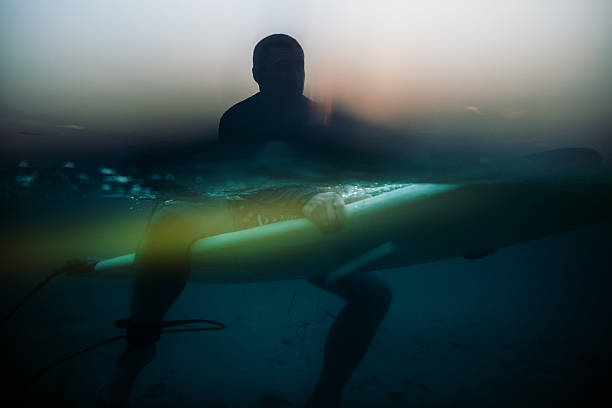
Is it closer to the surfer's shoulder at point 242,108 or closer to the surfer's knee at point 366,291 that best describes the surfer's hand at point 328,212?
the surfer's knee at point 366,291

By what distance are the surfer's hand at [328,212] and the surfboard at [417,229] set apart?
0.23 ft

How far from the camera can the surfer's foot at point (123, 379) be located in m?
1.80

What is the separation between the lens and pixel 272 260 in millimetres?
2139

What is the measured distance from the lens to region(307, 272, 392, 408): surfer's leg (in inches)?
72.6

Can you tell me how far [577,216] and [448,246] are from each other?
2.46 ft

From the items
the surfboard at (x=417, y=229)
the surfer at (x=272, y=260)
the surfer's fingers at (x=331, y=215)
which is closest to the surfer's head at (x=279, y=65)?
the surfer at (x=272, y=260)

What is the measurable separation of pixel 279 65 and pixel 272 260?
4.57 ft

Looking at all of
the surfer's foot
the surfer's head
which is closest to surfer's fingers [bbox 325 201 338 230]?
the surfer's head

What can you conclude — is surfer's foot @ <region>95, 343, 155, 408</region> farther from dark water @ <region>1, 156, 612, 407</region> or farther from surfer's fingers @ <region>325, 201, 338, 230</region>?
surfer's fingers @ <region>325, 201, 338, 230</region>

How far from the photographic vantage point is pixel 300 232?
184 cm

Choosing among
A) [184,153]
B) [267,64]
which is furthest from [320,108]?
[184,153]

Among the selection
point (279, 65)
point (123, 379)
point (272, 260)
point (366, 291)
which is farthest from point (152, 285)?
point (279, 65)

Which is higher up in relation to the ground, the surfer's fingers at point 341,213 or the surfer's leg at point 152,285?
the surfer's fingers at point 341,213

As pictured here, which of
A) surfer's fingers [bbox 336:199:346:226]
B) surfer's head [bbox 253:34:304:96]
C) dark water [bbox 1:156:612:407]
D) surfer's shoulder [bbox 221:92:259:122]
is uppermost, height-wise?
surfer's head [bbox 253:34:304:96]
